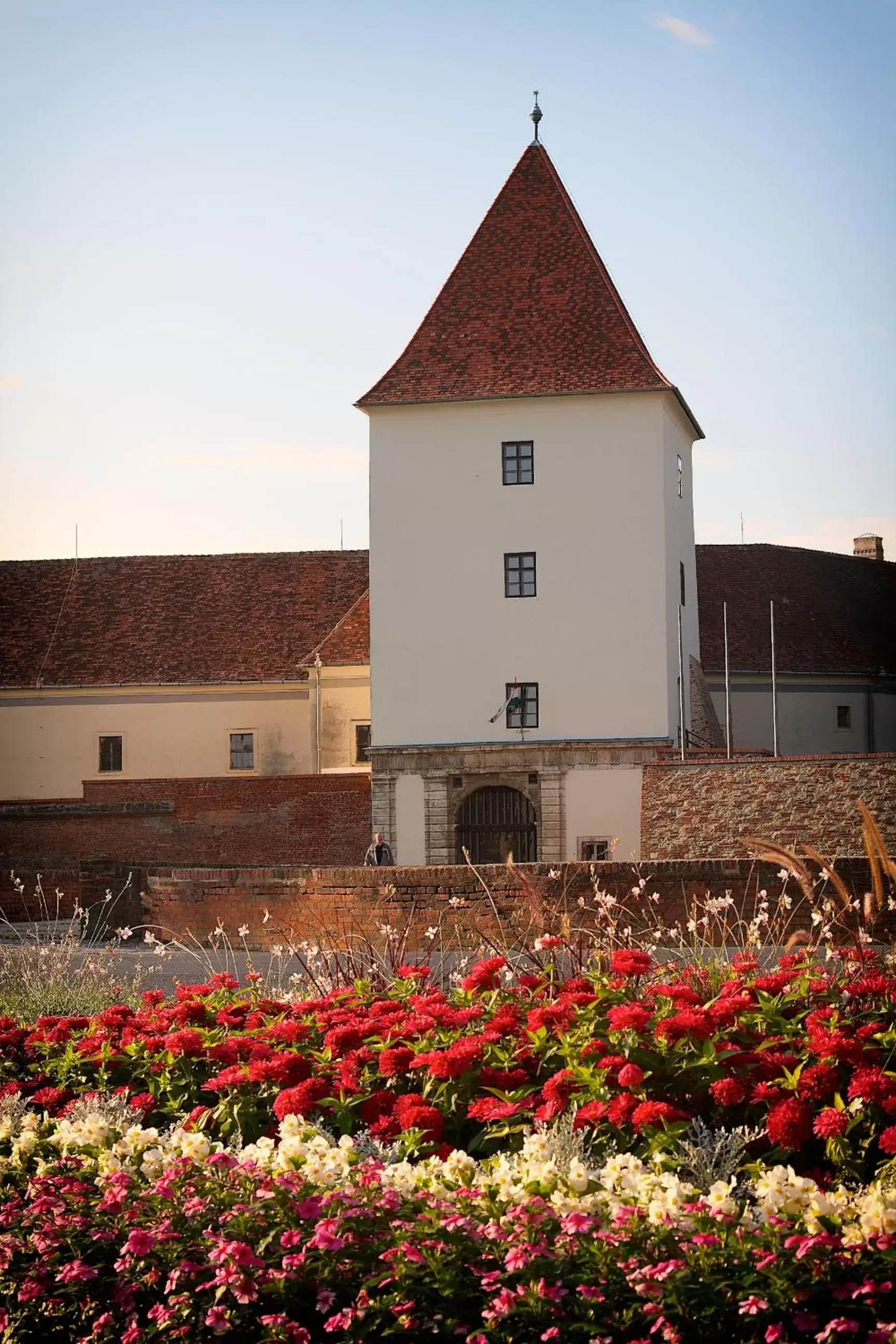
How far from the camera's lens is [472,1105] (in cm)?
687

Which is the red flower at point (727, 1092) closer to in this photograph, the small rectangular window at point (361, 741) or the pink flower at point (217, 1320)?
the pink flower at point (217, 1320)

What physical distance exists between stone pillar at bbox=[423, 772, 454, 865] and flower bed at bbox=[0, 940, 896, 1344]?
29346 mm

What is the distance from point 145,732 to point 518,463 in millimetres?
16914

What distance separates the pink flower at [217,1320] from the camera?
5.47 metres

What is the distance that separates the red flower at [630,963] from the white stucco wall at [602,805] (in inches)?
1155

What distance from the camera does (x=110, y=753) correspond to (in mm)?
50781

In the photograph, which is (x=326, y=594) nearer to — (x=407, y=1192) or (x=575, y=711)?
(x=575, y=711)

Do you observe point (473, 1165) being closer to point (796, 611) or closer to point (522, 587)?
point (522, 587)

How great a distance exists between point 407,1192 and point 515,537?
108ft

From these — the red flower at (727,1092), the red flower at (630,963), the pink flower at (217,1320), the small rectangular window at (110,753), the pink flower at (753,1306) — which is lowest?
the pink flower at (217,1320)

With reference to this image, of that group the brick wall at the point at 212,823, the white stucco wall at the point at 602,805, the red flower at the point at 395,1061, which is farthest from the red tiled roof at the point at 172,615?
the red flower at the point at 395,1061

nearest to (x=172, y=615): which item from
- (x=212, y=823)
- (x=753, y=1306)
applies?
(x=212, y=823)

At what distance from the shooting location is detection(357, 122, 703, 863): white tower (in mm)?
37781

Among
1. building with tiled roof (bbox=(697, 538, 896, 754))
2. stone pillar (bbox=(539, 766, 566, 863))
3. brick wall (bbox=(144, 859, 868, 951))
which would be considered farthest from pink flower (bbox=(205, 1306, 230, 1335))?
building with tiled roof (bbox=(697, 538, 896, 754))
